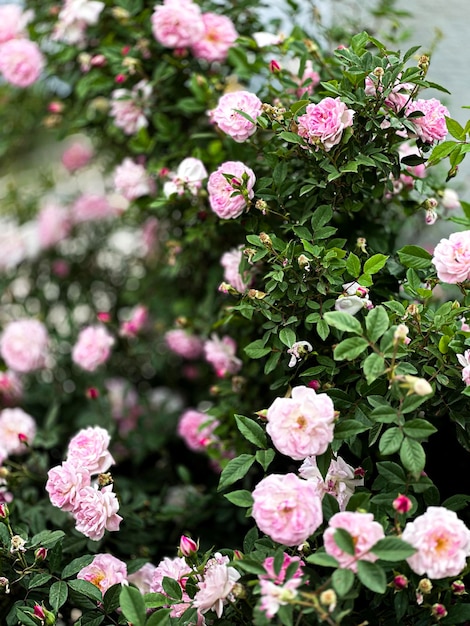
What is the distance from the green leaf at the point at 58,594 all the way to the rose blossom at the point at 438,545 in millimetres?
478

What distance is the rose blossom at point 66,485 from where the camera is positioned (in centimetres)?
99

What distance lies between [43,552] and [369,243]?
763 millimetres

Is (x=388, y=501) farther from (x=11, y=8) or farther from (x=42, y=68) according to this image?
(x=11, y=8)

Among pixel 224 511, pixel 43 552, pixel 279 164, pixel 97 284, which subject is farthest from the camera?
pixel 97 284

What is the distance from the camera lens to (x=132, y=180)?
1.46m

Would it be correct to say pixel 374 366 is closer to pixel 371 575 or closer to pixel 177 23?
pixel 371 575

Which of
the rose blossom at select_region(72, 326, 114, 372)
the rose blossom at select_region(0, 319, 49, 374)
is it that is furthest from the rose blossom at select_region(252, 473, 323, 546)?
the rose blossom at select_region(0, 319, 49, 374)

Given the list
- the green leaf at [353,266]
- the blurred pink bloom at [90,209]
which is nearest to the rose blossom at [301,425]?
the green leaf at [353,266]

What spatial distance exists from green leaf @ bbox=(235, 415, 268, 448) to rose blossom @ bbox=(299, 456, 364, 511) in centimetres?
7

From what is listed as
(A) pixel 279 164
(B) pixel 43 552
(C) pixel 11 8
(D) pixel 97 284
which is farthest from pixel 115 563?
(C) pixel 11 8

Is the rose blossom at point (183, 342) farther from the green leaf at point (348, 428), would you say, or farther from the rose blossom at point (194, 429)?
the green leaf at point (348, 428)

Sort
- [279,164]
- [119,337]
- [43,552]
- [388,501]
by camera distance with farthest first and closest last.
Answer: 1. [119,337]
2. [279,164]
3. [43,552]
4. [388,501]

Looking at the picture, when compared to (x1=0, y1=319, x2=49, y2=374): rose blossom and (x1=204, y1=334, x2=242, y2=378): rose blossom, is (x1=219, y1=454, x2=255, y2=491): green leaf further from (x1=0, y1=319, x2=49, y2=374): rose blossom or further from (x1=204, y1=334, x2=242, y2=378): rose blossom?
(x1=0, y1=319, x2=49, y2=374): rose blossom

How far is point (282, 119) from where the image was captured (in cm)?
107
